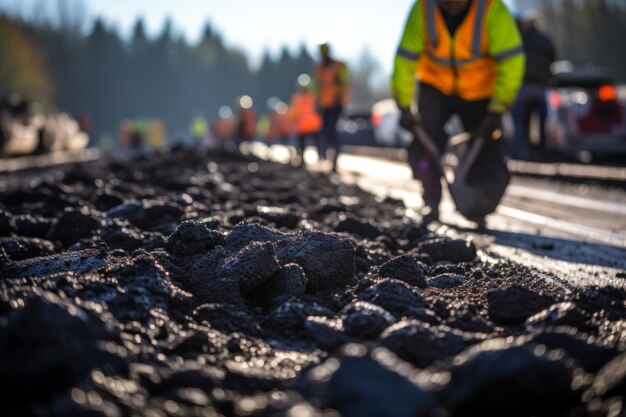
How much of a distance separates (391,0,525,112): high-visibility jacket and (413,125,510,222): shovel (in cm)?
40

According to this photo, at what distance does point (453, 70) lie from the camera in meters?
6.37

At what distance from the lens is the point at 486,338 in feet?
8.85

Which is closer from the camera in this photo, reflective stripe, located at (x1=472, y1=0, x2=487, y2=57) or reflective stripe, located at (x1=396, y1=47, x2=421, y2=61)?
reflective stripe, located at (x1=472, y1=0, x2=487, y2=57)

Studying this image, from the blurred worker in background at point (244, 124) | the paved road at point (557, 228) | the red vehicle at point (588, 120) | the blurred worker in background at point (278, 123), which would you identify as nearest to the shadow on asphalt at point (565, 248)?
the paved road at point (557, 228)

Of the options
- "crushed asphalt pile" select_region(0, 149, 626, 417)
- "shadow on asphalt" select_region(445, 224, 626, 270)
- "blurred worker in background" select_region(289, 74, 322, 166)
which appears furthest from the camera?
"blurred worker in background" select_region(289, 74, 322, 166)

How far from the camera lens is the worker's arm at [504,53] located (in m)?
5.93

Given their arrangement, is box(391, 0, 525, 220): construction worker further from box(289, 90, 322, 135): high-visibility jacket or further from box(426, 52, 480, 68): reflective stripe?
box(289, 90, 322, 135): high-visibility jacket

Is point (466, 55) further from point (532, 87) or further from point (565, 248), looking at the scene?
point (532, 87)

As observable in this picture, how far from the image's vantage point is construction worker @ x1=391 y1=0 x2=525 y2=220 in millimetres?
5980

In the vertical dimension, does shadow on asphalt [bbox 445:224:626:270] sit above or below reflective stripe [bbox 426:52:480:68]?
below

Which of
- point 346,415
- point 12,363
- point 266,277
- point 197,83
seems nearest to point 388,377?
point 346,415

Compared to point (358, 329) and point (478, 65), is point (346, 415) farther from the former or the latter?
point (478, 65)

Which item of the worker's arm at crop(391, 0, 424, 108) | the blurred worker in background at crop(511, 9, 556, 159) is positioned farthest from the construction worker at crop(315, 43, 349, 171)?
the worker's arm at crop(391, 0, 424, 108)

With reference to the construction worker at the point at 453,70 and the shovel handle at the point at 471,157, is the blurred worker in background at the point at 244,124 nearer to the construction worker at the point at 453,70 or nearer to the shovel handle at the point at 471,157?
the construction worker at the point at 453,70
